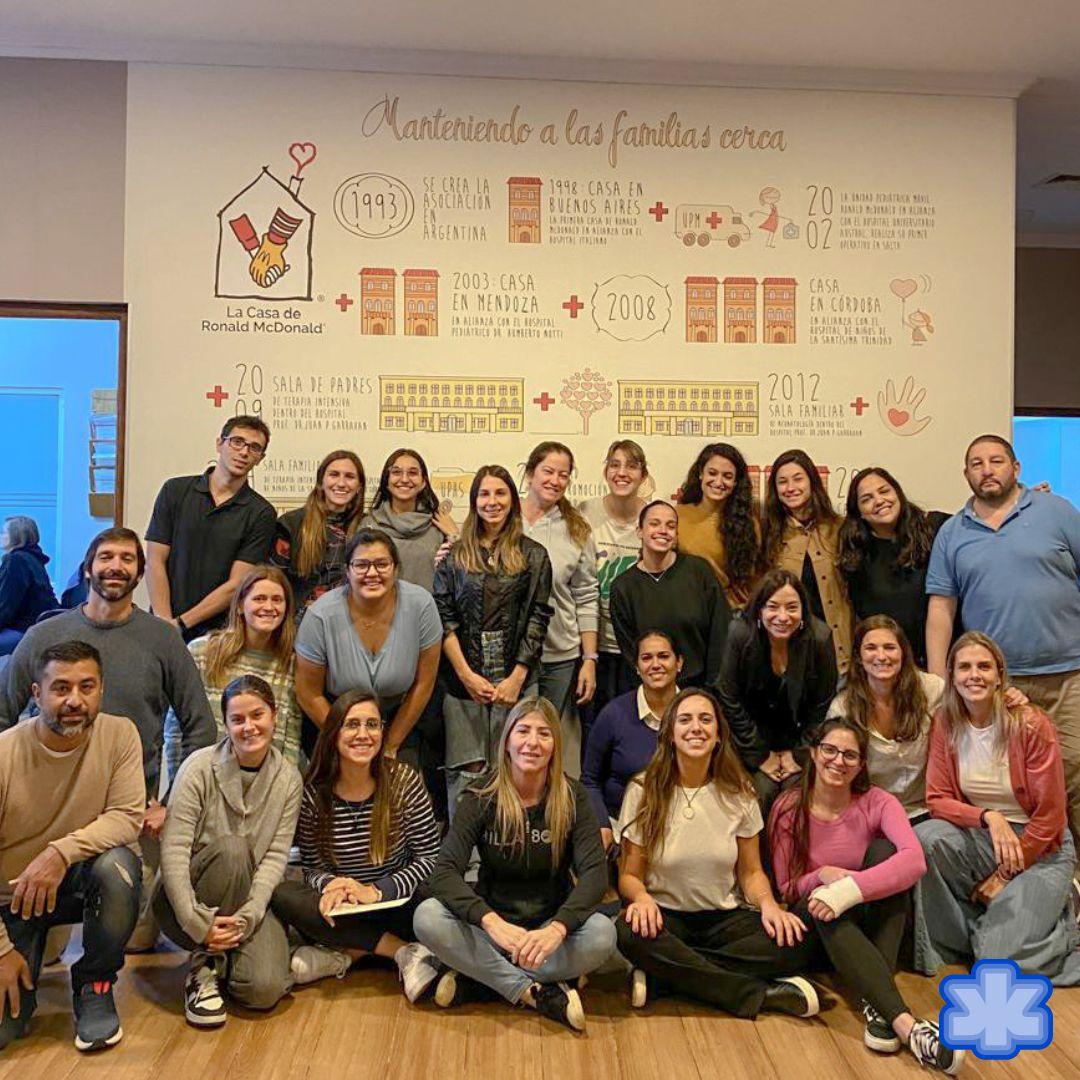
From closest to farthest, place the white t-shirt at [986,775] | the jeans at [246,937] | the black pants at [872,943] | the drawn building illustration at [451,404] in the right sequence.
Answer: the black pants at [872,943] < the jeans at [246,937] < the white t-shirt at [986,775] < the drawn building illustration at [451,404]

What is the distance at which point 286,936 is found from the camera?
9.50 ft

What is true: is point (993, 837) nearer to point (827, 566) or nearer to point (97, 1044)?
point (827, 566)

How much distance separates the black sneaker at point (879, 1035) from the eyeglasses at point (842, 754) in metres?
0.61

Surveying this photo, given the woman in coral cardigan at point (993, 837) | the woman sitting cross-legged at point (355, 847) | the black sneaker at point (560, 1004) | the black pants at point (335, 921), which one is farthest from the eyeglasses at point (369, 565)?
the woman in coral cardigan at point (993, 837)

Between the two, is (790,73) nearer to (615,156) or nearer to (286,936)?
(615,156)

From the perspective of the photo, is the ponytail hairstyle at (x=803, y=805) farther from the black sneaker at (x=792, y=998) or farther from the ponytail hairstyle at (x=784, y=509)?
the ponytail hairstyle at (x=784, y=509)

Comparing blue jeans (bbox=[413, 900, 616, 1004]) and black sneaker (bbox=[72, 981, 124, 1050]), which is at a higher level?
blue jeans (bbox=[413, 900, 616, 1004])

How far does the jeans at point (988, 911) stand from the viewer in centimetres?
300

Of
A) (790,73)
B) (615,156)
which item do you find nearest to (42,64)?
(615,156)

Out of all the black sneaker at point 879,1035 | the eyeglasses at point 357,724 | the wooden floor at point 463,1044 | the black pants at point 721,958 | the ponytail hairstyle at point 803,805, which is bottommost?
the wooden floor at point 463,1044

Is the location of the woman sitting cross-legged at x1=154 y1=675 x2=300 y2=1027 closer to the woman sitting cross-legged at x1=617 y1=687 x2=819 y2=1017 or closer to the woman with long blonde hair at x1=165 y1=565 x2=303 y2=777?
the woman with long blonde hair at x1=165 y1=565 x2=303 y2=777

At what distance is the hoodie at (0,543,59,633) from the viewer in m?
4.23

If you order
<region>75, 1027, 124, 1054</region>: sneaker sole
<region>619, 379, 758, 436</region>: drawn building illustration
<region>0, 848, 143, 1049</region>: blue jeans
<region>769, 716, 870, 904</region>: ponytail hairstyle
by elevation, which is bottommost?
<region>75, 1027, 124, 1054</region>: sneaker sole

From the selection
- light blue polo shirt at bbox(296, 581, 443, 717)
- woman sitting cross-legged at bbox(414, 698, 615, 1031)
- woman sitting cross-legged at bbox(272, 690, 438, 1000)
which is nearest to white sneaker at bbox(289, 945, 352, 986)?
woman sitting cross-legged at bbox(272, 690, 438, 1000)
